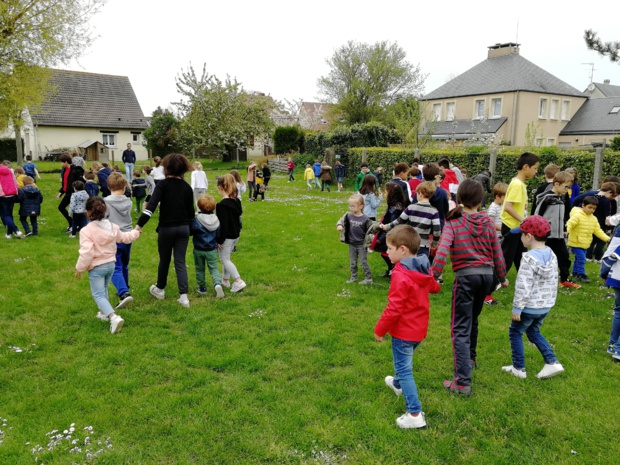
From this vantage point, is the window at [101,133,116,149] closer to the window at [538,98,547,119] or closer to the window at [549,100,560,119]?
the window at [538,98,547,119]

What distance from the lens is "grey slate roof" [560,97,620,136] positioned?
40.0 meters

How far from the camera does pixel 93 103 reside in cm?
4450

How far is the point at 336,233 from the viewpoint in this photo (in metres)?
12.5

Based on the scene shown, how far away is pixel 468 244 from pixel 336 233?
26.9 feet

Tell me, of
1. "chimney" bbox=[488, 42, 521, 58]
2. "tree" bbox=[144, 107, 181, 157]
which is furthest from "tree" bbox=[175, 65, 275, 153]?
"chimney" bbox=[488, 42, 521, 58]

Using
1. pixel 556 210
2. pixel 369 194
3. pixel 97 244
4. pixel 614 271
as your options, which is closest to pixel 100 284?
pixel 97 244

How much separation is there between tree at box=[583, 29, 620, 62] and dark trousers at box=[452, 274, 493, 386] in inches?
470

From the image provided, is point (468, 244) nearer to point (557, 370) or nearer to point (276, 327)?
point (557, 370)

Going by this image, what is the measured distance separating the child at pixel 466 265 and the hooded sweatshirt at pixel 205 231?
3846mm

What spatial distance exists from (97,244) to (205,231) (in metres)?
1.69

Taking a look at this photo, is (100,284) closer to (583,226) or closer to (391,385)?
(391,385)

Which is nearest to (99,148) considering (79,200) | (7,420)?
(79,200)

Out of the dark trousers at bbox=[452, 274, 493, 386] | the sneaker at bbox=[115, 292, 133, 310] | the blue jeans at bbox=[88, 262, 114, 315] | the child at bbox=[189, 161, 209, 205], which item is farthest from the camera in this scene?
the child at bbox=[189, 161, 209, 205]

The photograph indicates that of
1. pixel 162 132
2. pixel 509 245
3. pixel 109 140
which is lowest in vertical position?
pixel 509 245
